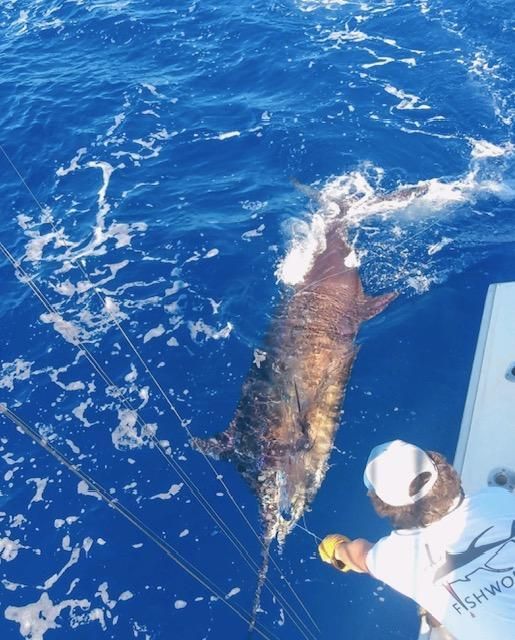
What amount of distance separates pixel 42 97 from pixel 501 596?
1612cm

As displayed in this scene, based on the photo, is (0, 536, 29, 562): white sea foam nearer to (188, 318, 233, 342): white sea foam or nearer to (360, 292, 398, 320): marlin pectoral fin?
(188, 318, 233, 342): white sea foam

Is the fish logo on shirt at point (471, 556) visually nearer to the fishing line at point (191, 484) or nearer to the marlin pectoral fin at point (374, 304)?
the fishing line at point (191, 484)

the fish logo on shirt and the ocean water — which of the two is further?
the ocean water

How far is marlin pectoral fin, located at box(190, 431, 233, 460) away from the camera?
793 centimetres

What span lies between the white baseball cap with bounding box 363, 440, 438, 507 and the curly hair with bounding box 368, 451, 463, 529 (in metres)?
0.03

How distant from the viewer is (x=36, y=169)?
44.4 ft

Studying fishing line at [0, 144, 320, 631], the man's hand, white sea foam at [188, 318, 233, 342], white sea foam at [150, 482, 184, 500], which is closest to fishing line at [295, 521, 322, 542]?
fishing line at [0, 144, 320, 631]

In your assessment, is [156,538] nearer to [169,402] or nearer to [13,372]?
[169,402]

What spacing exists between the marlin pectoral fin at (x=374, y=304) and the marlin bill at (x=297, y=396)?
2cm

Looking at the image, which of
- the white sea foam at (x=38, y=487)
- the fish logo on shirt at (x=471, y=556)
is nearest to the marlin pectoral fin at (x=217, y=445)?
the white sea foam at (x=38, y=487)

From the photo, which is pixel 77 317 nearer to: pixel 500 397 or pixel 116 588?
pixel 116 588

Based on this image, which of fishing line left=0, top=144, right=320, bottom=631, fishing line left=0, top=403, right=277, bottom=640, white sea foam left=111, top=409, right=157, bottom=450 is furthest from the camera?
white sea foam left=111, top=409, right=157, bottom=450

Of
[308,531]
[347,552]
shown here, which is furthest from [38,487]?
[347,552]

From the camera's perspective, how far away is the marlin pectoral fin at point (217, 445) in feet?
26.0
